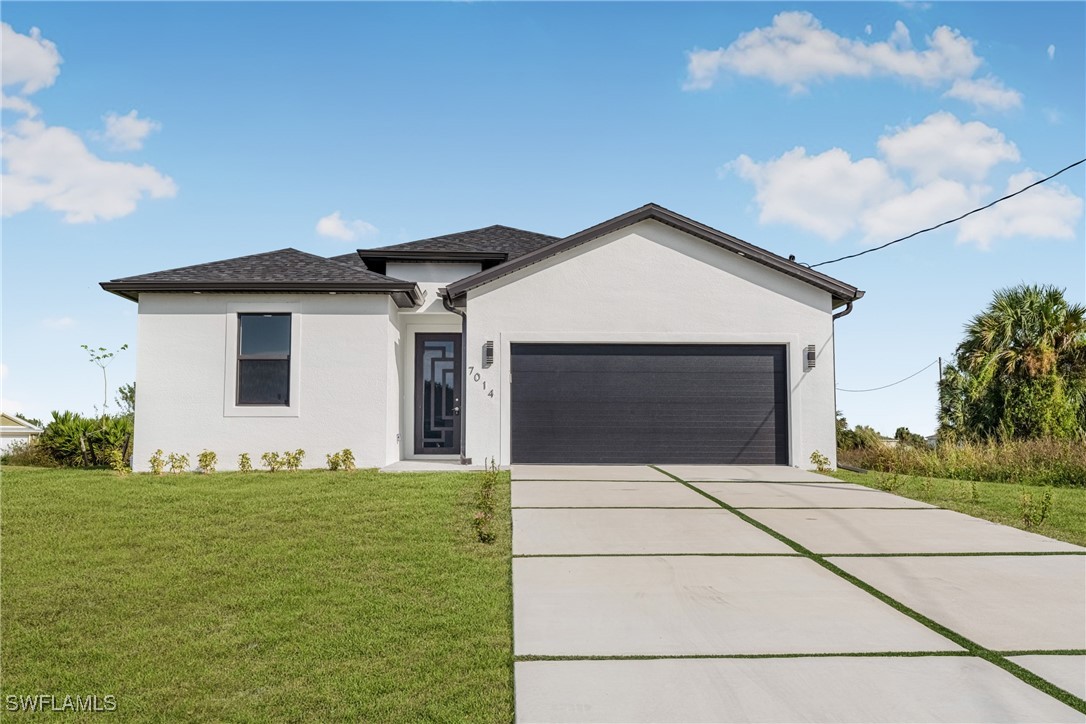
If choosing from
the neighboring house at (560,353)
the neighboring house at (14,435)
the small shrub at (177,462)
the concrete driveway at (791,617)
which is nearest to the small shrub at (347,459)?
the neighboring house at (560,353)

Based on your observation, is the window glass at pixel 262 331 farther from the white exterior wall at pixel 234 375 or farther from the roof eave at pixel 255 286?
the roof eave at pixel 255 286

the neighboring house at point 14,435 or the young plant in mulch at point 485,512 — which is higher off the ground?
the neighboring house at point 14,435

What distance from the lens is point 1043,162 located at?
11078 millimetres

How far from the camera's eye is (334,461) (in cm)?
1246

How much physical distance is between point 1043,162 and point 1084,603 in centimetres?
899

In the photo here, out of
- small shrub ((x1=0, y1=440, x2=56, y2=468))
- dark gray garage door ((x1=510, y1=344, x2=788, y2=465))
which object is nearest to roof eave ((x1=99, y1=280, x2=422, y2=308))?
dark gray garage door ((x1=510, y1=344, x2=788, y2=465))

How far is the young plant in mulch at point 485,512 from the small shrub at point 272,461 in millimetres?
Answer: 4244

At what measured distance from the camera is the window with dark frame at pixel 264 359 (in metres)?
12.9

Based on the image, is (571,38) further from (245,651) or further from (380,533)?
(245,651)

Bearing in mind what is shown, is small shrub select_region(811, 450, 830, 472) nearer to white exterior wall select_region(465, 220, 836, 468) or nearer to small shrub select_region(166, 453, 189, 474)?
white exterior wall select_region(465, 220, 836, 468)

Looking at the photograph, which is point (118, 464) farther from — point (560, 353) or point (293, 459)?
point (560, 353)

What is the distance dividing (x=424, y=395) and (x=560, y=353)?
11.8ft

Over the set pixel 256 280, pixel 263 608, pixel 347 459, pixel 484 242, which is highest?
pixel 484 242
